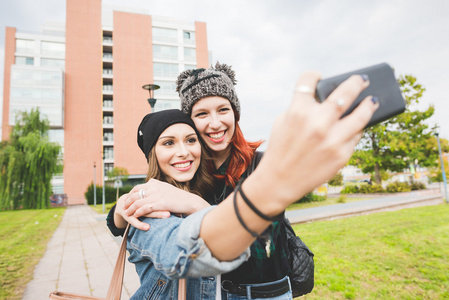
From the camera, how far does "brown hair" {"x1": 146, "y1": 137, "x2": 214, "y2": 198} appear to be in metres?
1.53

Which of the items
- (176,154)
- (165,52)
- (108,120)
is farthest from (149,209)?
(165,52)

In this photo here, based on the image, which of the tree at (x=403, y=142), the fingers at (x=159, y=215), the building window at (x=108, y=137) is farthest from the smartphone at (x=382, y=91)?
the building window at (x=108, y=137)

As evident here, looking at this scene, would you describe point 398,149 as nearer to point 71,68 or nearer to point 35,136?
point 35,136

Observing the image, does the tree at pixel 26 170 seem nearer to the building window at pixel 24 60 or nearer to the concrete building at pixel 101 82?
the concrete building at pixel 101 82

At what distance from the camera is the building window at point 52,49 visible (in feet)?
138

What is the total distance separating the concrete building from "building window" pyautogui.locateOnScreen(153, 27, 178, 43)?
138 millimetres

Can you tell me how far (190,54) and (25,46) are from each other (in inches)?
1000

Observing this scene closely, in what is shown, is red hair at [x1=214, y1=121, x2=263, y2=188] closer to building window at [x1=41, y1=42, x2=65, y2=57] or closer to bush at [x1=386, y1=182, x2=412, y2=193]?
bush at [x1=386, y1=182, x2=412, y2=193]

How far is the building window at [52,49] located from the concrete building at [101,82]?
4.11 meters

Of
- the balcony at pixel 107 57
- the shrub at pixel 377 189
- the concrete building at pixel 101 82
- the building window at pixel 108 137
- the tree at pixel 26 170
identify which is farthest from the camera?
the balcony at pixel 107 57

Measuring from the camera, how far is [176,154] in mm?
1478

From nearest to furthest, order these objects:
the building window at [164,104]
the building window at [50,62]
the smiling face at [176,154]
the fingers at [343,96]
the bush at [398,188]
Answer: the fingers at [343,96], the smiling face at [176,154], the bush at [398,188], the building window at [164,104], the building window at [50,62]

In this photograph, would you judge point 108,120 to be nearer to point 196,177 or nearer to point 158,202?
point 196,177

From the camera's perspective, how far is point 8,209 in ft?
75.0
